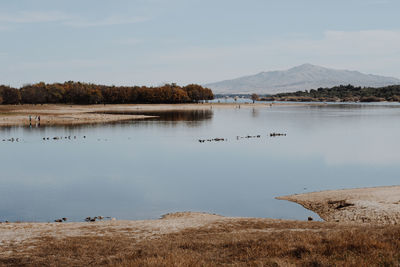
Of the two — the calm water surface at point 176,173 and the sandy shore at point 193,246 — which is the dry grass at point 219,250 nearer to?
the sandy shore at point 193,246

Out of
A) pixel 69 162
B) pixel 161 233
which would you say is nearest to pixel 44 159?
pixel 69 162

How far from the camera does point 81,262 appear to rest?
1345 centimetres

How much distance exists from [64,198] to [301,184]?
19939 mm

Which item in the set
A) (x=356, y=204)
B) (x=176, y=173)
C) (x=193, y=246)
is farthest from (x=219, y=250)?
(x=176, y=173)

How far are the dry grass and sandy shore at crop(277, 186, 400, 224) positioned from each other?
830 centimetres

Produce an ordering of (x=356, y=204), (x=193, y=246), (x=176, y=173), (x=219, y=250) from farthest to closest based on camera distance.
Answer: (x=176, y=173) → (x=356, y=204) → (x=193, y=246) → (x=219, y=250)

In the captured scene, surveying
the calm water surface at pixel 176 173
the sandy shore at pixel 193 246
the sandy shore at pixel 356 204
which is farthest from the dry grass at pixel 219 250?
the calm water surface at pixel 176 173

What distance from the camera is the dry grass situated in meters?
11.9

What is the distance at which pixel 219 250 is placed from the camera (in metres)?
14.1

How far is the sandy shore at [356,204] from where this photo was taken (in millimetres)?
23828

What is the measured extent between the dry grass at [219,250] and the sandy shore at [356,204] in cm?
830

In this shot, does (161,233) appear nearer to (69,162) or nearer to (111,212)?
(111,212)

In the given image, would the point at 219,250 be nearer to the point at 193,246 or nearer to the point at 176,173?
the point at 193,246

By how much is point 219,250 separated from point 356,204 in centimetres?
1564
